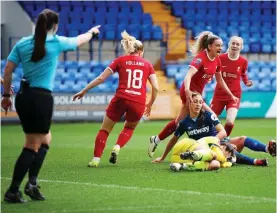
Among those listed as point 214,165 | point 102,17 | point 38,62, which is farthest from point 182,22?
point 38,62

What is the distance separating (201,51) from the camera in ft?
45.2

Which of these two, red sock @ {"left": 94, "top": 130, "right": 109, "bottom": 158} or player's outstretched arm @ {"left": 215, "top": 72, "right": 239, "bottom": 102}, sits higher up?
player's outstretched arm @ {"left": 215, "top": 72, "right": 239, "bottom": 102}

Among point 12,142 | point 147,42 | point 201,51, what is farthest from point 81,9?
point 201,51

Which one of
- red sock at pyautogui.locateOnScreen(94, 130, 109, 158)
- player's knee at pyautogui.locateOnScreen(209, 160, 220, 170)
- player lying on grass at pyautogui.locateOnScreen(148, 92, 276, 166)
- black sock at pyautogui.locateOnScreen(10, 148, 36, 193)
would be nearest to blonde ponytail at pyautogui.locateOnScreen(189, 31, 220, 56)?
player lying on grass at pyautogui.locateOnScreen(148, 92, 276, 166)

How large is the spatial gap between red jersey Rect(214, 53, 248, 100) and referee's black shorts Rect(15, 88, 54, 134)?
21.4ft

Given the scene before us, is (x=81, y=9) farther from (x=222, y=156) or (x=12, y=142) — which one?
(x=222, y=156)

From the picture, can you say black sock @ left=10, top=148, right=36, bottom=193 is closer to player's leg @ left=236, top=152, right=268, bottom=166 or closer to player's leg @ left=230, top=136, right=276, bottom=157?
player's leg @ left=236, top=152, right=268, bottom=166

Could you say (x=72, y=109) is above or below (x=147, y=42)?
below

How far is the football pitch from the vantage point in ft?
29.3

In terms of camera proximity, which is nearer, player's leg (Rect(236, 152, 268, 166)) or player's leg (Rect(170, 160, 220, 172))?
player's leg (Rect(170, 160, 220, 172))

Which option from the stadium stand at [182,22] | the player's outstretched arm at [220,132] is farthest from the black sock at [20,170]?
the stadium stand at [182,22]

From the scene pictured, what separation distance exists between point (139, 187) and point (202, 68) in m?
3.76

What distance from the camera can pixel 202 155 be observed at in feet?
39.5

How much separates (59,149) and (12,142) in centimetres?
230
